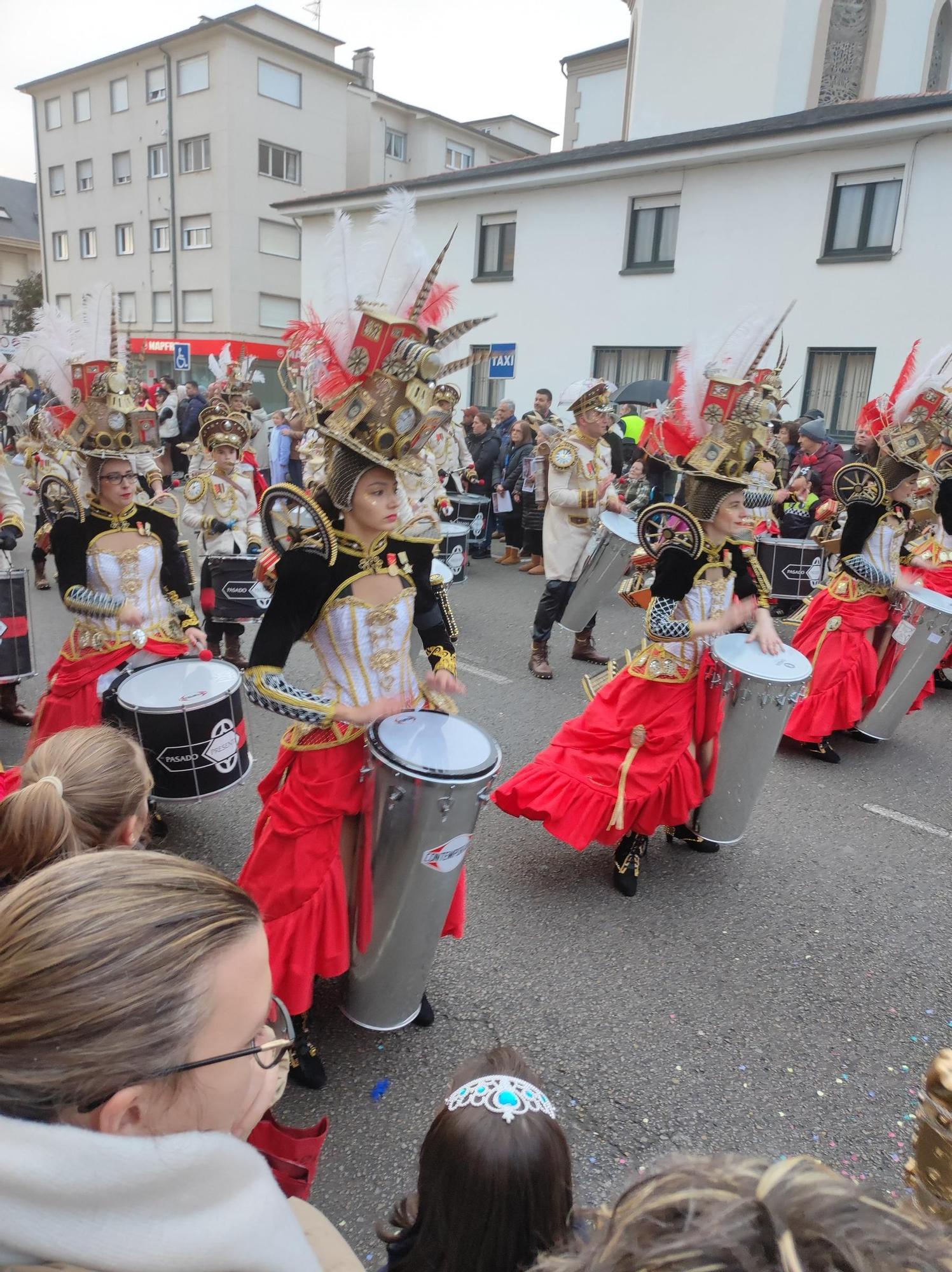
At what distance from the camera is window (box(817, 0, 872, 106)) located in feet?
58.5

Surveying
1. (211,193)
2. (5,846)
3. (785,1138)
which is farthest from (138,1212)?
(211,193)

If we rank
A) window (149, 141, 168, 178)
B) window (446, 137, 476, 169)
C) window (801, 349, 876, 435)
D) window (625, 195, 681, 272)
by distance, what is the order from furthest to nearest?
window (446, 137, 476, 169) < window (149, 141, 168, 178) < window (625, 195, 681, 272) < window (801, 349, 876, 435)

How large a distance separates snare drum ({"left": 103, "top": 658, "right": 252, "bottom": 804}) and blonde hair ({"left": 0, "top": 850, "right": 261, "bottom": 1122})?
2.52m

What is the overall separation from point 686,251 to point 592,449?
1067cm

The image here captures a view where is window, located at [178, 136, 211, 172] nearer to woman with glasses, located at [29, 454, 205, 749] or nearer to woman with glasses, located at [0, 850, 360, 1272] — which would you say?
woman with glasses, located at [29, 454, 205, 749]

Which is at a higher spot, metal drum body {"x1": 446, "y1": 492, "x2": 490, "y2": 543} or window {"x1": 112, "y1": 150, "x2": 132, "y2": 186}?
window {"x1": 112, "y1": 150, "x2": 132, "y2": 186}

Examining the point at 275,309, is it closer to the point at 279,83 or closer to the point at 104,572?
the point at 279,83

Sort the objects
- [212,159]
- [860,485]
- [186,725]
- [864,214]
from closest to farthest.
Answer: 1. [186,725]
2. [860,485]
3. [864,214]
4. [212,159]

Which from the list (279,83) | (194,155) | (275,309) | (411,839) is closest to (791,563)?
(411,839)

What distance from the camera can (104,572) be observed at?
417cm

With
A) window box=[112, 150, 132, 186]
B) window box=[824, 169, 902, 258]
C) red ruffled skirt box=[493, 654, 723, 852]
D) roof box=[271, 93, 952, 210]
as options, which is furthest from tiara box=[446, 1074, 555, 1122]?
window box=[112, 150, 132, 186]

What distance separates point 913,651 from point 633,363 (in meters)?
13.0

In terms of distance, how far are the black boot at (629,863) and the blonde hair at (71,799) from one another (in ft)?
7.89

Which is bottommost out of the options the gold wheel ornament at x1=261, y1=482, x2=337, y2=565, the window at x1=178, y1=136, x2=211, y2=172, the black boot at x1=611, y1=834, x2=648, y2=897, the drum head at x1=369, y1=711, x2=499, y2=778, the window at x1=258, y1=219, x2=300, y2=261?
the black boot at x1=611, y1=834, x2=648, y2=897
